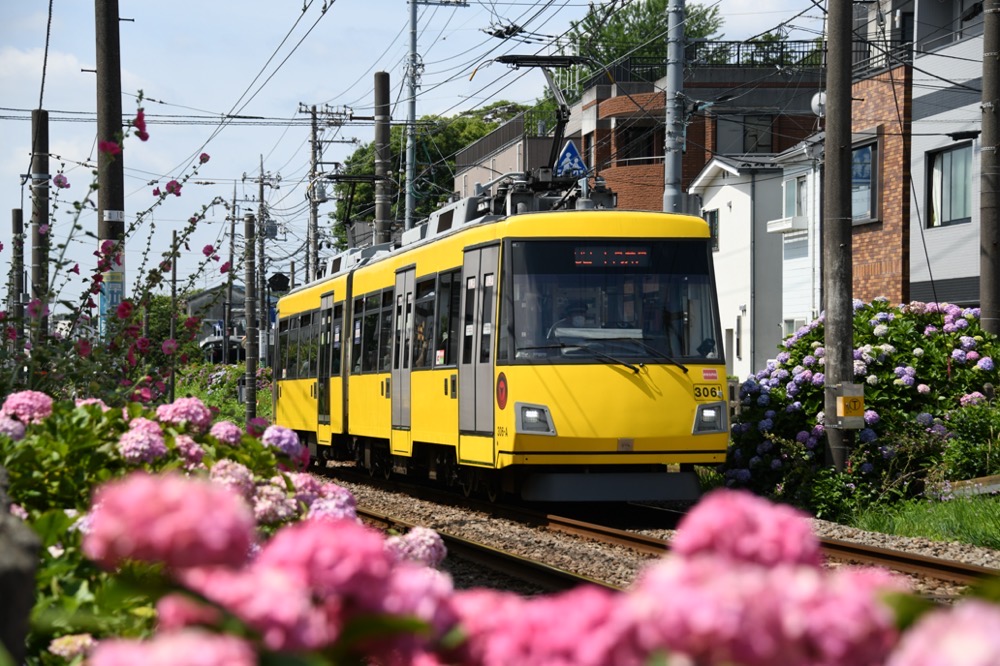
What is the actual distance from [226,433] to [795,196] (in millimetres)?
34671

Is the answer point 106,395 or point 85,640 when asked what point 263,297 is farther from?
point 85,640

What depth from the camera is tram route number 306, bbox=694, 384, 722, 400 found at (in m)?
14.6

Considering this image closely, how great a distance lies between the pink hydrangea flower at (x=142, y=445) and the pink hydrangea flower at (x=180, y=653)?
3718 millimetres

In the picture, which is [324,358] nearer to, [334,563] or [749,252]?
[334,563]

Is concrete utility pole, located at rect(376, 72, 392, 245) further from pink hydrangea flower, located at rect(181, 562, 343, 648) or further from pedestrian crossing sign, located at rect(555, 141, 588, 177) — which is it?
pink hydrangea flower, located at rect(181, 562, 343, 648)

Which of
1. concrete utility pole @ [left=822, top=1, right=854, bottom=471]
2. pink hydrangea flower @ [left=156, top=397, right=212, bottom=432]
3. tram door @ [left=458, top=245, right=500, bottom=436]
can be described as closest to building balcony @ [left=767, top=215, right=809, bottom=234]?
concrete utility pole @ [left=822, top=1, right=854, bottom=471]

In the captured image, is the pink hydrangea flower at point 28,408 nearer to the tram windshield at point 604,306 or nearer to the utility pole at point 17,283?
the utility pole at point 17,283

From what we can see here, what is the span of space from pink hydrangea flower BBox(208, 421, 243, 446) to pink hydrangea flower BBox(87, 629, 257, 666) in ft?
14.0

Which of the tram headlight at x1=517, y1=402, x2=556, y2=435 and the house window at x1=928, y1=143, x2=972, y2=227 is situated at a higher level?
the house window at x1=928, y1=143, x2=972, y2=227

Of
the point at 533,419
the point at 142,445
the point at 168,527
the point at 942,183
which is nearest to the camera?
the point at 168,527

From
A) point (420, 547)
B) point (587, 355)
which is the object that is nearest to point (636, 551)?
point (587, 355)

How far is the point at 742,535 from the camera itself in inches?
77.1

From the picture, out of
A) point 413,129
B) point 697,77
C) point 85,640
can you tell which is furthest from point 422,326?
point 697,77

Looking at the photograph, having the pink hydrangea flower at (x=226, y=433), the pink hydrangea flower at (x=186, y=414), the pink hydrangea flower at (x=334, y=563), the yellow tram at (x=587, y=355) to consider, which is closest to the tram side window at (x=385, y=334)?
the yellow tram at (x=587, y=355)
